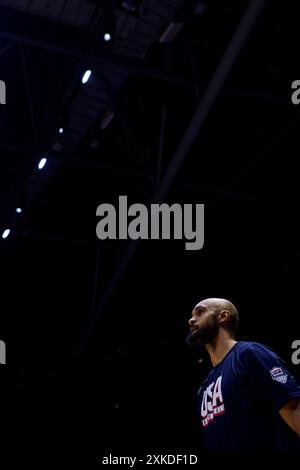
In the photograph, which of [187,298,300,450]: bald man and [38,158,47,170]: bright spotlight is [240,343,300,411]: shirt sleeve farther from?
[38,158,47,170]: bright spotlight

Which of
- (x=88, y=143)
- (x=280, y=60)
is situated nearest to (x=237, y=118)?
(x=280, y=60)

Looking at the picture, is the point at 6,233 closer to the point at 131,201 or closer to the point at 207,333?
the point at 131,201

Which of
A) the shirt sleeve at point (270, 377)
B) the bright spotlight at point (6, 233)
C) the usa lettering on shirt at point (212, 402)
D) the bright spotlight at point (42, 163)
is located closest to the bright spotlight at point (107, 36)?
the bright spotlight at point (42, 163)

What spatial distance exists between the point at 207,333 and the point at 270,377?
0.63 m

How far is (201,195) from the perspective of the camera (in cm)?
1229

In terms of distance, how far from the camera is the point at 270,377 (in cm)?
331

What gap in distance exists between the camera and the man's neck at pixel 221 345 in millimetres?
3846

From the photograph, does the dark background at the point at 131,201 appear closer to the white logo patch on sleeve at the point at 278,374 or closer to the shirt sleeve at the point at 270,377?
the shirt sleeve at the point at 270,377

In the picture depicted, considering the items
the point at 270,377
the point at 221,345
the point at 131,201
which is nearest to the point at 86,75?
the point at 131,201

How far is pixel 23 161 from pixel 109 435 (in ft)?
24.2
